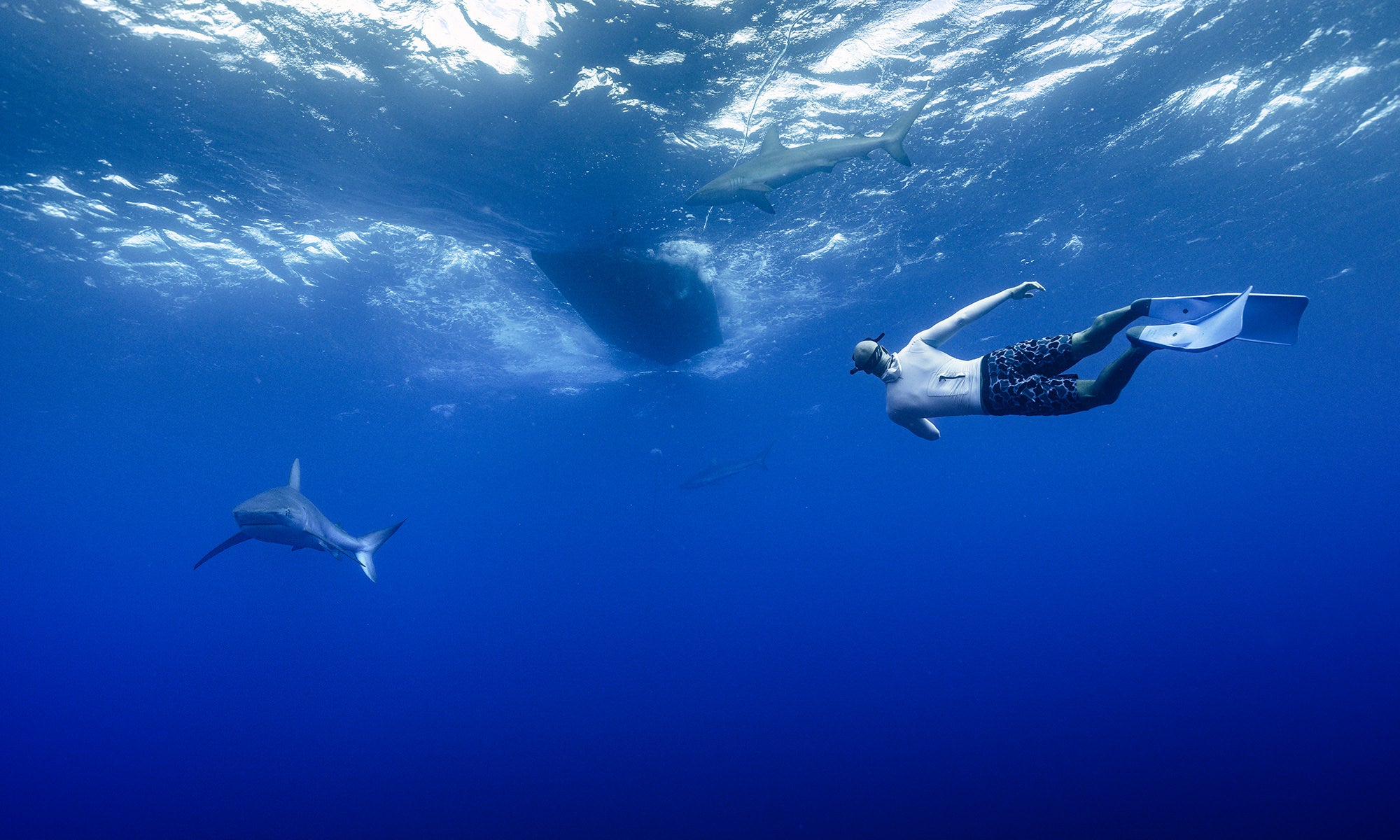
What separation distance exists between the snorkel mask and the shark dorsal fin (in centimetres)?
634

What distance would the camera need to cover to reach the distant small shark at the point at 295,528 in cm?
831

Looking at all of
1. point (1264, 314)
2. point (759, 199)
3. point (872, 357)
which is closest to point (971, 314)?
point (872, 357)

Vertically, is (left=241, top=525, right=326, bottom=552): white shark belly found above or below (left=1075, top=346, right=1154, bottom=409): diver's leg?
above

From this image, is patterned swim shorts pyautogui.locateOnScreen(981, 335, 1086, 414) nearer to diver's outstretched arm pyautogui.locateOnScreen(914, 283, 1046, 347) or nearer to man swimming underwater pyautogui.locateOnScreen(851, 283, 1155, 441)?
man swimming underwater pyautogui.locateOnScreen(851, 283, 1155, 441)

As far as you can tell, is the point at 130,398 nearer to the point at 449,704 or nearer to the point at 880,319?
the point at 449,704

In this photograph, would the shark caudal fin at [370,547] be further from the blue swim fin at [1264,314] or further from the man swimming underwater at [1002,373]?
the blue swim fin at [1264,314]

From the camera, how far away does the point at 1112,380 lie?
13.7 ft

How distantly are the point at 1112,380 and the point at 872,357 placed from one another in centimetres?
177

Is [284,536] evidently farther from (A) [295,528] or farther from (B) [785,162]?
(B) [785,162]

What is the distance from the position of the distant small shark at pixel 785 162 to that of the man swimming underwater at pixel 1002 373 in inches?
200

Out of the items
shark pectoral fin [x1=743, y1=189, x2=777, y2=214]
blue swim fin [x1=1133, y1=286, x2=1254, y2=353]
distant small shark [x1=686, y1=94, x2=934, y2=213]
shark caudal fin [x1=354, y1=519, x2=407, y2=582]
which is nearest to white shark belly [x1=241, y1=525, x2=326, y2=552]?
shark caudal fin [x1=354, y1=519, x2=407, y2=582]

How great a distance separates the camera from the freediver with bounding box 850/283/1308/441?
3.86 m

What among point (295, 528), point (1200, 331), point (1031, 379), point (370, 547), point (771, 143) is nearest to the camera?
point (1200, 331)

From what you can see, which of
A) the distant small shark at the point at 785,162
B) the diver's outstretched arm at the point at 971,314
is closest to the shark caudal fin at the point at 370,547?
the distant small shark at the point at 785,162
